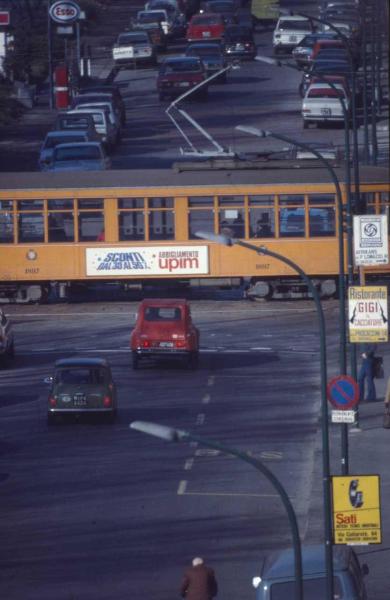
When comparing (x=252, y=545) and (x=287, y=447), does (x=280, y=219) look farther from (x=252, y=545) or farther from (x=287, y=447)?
(x=252, y=545)

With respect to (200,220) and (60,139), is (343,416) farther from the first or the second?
(60,139)

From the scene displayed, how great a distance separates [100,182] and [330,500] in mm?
23997

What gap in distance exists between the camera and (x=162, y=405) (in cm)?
3152

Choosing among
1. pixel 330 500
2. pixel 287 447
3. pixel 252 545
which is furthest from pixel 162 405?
pixel 330 500

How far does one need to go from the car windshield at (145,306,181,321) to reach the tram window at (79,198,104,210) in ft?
20.8

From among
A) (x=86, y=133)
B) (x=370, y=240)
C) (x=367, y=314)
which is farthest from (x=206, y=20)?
(x=367, y=314)

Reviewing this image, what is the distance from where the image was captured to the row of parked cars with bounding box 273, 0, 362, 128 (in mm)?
59500

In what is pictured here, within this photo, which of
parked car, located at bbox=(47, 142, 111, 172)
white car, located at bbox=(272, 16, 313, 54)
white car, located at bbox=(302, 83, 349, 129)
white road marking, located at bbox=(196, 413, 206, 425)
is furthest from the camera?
white car, located at bbox=(272, 16, 313, 54)

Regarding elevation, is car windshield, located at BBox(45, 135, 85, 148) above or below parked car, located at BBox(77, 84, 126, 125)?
above

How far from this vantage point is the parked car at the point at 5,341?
35.0 m

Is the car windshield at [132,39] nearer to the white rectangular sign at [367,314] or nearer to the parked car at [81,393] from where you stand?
the parked car at [81,393]

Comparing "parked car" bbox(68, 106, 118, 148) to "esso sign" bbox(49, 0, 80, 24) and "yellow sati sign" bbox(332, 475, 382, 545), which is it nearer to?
"esso sign" bbox(49, 0, 80, 24)

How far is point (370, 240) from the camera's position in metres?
26.9

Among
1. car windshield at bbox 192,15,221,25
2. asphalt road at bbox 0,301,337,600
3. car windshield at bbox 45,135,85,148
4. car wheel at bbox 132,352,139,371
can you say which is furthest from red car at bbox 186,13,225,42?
car wheel at bbox 132,352,139,371
